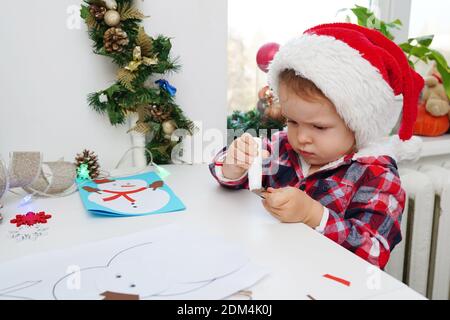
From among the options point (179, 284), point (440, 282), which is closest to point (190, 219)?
point (179, 284)

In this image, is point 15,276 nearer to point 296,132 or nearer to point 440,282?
point 296,132

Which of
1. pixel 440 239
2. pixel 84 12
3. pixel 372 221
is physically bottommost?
pixel 440 239

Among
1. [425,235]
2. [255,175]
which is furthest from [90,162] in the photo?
[425,235]

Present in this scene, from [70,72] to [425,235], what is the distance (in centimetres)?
99

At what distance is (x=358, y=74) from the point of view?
668mm

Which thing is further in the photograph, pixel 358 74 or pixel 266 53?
pixel 266 53

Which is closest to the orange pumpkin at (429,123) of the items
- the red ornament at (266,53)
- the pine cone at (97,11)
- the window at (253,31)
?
the window at (253,31)

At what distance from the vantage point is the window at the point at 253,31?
120 cm

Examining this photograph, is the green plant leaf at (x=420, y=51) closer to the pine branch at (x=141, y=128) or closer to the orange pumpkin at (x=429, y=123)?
the orange pumpkin at (x=429, y=123)

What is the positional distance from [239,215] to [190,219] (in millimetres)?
79

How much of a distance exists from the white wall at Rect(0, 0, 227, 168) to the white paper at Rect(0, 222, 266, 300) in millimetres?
447

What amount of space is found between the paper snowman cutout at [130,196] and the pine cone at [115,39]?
274mm

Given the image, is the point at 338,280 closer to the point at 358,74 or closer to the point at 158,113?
the point at 358,74

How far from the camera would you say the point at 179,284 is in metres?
0.43
